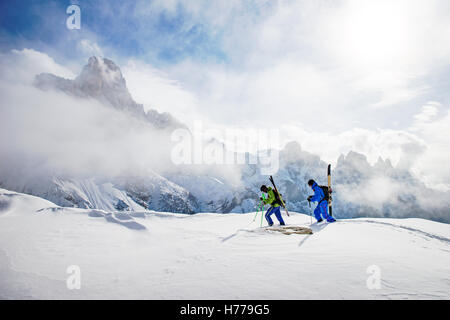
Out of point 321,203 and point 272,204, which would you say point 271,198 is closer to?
point 272,204

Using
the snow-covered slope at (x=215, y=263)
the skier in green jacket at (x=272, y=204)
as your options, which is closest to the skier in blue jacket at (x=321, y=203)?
the skier in green jacket at (x=272, y=204)

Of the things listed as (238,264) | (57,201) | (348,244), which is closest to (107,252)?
(238,264)

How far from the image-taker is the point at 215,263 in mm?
4961

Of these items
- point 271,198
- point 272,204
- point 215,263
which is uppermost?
point 271,198

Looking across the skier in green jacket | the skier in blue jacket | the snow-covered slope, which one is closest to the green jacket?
the skier in green jacket

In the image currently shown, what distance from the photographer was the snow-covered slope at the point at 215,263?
11.9 feet

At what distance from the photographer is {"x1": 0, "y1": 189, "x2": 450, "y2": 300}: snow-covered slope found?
11.9 ft

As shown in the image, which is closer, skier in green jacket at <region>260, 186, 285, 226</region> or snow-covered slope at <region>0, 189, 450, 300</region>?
snow-covered slope at <region>0, 189, 450, 300</region>

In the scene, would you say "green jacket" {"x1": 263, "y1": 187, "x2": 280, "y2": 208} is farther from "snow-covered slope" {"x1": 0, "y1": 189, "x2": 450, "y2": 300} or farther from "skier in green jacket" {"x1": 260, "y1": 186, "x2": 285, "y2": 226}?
"snow-covered slope" {"x1": 0, "y1": 189, "x2": 450, "y2": 300}

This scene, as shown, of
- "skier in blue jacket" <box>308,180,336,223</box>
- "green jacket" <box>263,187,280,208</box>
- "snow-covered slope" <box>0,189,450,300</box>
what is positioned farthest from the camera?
"skier in blue jacket" <box>308,180,336,223</box>

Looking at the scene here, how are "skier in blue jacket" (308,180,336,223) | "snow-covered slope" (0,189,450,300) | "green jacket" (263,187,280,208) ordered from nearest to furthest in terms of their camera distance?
"snow-covered slope" (0,189,450,300) → "green jacket" (263,187,280,208) → "skier in blue jacket" (308,180,336,223)

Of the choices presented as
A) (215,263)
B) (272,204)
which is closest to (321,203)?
(272,204)

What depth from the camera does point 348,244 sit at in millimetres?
6500
